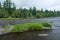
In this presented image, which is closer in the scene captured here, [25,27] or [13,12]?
[25,27]

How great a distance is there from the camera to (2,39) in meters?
21.6

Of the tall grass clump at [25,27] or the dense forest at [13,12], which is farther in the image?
the dense forest at [13,12]

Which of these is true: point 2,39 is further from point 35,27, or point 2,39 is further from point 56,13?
point 56,13

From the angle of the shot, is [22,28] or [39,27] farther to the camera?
Answer: [39,27]

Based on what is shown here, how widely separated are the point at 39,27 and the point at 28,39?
10.6m

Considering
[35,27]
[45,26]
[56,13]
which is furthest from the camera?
[56,13]

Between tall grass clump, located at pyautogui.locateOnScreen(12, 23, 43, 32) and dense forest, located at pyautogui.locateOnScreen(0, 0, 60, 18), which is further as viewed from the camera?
dense forest, located at pyautogui.locateOnScreen(0, 0, 60, 18)

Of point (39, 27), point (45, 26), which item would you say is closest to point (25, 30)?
point (39, 27)

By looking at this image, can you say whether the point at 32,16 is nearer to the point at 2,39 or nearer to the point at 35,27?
the point at 35,27

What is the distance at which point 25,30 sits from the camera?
1168 inches

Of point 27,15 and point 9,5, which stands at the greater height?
point 9,5

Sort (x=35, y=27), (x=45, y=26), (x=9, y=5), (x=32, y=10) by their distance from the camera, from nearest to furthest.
A: (x=35, y=27), (x=45, y=26), (x=9, y=5), (x=32, y=10)

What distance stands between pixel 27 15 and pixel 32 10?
22.5 m

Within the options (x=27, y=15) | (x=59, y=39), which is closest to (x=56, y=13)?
(x=27, y=15)
